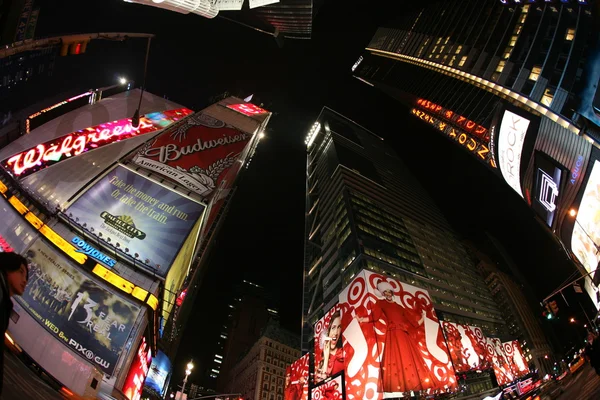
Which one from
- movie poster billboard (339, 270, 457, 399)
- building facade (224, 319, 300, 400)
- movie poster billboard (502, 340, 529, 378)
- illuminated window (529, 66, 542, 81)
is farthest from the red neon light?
building facade (224, 319, 300, 400)

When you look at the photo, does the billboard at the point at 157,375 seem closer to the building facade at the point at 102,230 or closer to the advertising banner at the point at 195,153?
the building facade at the point at 102,230

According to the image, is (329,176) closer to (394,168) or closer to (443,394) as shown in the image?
(394,168)

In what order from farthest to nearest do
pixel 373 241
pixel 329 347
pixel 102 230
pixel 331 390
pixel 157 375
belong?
pixel 373 241
pixel 157 375
pixel 329 347
pixel 331 390
pixel 102 230

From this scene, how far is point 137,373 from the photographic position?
16562 millimetres

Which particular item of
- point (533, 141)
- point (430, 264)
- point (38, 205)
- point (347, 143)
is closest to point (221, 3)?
point (38, 205)

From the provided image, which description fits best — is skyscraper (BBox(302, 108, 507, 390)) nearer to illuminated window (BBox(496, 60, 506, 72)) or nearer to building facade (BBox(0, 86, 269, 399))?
illuminated window (BBox(496, 60, 506, 72))

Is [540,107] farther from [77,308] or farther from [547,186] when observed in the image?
[77,308]

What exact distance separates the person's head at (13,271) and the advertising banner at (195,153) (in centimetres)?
2021

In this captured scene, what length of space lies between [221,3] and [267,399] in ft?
256

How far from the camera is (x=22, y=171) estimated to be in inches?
749

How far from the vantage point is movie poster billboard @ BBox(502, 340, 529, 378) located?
36.2 metres

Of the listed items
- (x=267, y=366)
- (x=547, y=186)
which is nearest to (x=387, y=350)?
(x=547, y=186)

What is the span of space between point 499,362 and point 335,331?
20211 millimetres

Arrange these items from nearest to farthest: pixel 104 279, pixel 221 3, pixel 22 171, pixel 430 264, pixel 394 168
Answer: pixel 221 3, pixel 104 279, pixel 22 171, pixel 430 264, pixel 394 168
